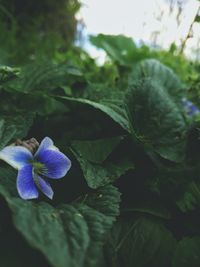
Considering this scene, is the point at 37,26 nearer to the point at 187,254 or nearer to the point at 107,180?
the point at 107,180

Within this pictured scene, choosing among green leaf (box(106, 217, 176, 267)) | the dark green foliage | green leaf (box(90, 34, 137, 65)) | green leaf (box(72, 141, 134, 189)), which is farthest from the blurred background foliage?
green leaf (box(106, 217, 176, 267))

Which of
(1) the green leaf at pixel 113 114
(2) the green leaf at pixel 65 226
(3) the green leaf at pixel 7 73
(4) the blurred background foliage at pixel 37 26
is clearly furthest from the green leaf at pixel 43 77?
(4) the blurred background foliage at pixel 37 26

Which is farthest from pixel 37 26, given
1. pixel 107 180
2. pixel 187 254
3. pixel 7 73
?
pixel 187 254

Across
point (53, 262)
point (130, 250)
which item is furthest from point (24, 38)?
point (53, 262)

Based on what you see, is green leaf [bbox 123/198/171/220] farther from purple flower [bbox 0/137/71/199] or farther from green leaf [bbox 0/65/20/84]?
green leaf [bbox 0/65/20/84]

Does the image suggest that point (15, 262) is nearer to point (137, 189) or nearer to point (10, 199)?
point (10, 199)

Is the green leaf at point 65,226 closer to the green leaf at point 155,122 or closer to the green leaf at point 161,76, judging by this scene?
the green leaf at point 155,122

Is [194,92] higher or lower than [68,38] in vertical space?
lower
